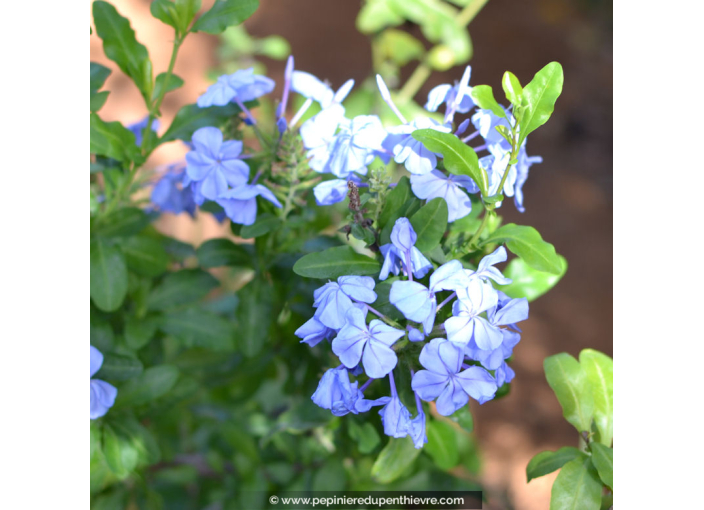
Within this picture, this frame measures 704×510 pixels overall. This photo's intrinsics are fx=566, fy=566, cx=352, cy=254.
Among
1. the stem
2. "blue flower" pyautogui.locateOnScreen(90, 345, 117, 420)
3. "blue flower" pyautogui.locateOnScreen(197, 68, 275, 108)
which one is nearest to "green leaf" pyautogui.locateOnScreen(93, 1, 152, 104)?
the stem

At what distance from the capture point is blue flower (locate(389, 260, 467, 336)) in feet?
2.55

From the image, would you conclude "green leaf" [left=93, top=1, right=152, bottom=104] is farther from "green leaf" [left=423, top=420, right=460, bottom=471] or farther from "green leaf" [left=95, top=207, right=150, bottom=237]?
"green leaf" [left=423, top=420, right=460, bottom=471]

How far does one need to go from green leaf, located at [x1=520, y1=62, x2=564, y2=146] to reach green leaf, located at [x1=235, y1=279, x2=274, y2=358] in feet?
2.20

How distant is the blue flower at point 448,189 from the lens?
37.0 inches

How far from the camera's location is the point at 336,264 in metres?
0.91

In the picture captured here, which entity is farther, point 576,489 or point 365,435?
point 365,435

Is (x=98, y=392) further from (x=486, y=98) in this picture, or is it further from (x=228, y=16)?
(x=486, y=98)

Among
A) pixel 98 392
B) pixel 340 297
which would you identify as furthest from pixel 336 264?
pixel 98 392

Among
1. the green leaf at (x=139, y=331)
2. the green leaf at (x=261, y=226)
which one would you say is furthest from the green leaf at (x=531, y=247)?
the green leaf at (x=139, y=331)

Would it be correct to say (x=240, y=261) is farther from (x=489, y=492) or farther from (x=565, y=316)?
(x=565, y=316)

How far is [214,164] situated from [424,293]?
0.50 metres

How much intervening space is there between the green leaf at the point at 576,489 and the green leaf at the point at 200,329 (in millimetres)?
751

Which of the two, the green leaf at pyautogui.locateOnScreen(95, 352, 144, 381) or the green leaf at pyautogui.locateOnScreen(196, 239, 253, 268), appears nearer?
the green leaf at pyautogui.locateOnScreen(95, 352, 144, 381)

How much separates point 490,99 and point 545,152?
109 inches
